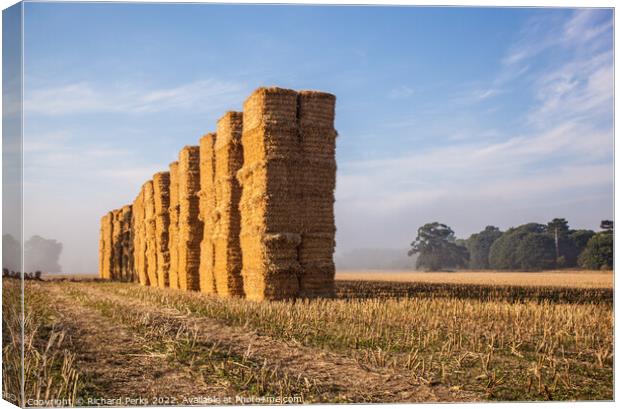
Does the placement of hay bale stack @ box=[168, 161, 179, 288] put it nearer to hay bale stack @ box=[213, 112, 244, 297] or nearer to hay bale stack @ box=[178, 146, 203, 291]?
hay bale stack @ box=[178, 146, 203, 291]

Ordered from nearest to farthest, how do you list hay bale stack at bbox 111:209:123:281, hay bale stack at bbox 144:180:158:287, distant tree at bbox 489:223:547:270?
hay bale stack at bbox 144:180:158:287 → hay bale stack at bbox 111:209:123:281 → distant tree at bbox 489:223:547:270

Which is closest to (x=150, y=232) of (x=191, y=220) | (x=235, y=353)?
(x=191, y=220)

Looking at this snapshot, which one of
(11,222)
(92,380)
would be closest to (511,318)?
(92,380)

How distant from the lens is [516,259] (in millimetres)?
49000

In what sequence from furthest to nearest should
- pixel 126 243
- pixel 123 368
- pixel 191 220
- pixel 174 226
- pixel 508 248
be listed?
pixel 508 248, pixel 126 243, pixel 174 226, pixel 191 220, pixel 123 368

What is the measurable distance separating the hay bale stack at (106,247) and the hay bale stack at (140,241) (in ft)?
31.4

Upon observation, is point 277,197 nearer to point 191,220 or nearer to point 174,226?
point 191,220

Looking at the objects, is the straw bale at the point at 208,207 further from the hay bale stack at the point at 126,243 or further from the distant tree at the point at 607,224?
the hay bale stack at the point at 126,243

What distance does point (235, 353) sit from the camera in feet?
27.8

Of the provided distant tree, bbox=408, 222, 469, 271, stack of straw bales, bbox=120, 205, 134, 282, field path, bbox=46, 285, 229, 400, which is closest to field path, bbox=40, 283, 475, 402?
field path, bbox=46, 285, 229, 400

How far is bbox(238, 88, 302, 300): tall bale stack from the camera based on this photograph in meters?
15.2

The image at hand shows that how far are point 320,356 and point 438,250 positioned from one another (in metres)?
61.8

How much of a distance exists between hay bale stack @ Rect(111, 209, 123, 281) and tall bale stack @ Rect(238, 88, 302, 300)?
2854 cm

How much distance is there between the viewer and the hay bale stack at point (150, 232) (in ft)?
97.9
